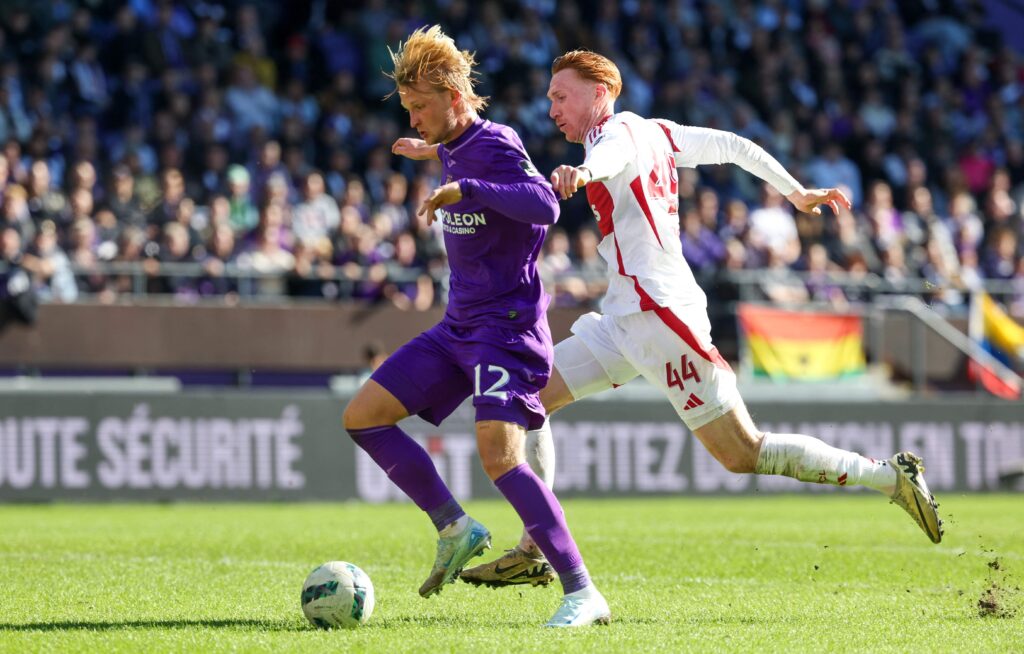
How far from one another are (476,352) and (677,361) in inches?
41.3

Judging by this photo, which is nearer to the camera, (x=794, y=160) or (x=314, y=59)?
(x=314, y=59)

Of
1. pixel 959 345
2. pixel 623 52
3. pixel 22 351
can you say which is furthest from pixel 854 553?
pixel 623 52

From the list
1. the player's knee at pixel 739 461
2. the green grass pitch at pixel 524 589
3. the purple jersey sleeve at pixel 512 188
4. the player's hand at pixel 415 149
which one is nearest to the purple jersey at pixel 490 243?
the purple jersey sleeve at pixel 512 188

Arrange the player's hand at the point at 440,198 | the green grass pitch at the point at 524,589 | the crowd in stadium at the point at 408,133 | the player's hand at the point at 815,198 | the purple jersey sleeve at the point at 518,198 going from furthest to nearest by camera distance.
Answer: the crowd in stadium at the point at 408,133, the player's hand at the point at 815,198, the purple jersey sleeve at the point at 518,198, the green grass pitch at the point at 524,589, the player's hand at the point at 440,198

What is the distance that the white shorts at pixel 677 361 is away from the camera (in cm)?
716

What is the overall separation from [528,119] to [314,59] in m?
2.86

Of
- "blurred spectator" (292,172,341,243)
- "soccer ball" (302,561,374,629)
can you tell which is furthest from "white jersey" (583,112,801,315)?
"blurred spectator" (292,172,341,243)

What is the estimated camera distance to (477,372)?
21.6 feet

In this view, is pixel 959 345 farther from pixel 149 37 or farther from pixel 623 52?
pixel 149 37

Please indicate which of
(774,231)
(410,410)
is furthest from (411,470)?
(774,231)

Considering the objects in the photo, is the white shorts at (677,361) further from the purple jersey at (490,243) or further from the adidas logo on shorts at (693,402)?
the purple jersey at (490,243)

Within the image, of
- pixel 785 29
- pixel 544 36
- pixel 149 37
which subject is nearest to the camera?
pixel 149 37

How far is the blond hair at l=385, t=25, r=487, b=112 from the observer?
6.60 meters

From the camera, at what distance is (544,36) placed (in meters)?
22.0
